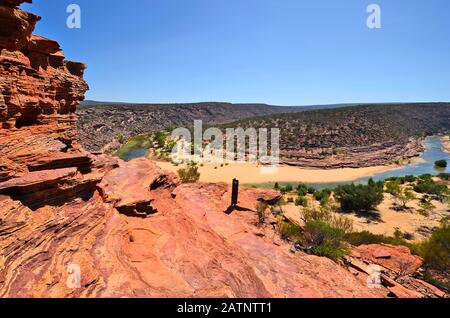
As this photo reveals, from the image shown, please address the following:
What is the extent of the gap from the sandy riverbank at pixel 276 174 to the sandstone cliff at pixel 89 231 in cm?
3503

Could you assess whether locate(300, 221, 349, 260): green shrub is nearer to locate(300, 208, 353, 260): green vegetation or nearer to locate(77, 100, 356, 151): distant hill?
locate(300, 208, 353, 260): green vegetation

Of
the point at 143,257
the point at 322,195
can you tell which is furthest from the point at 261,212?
the point at 322,195

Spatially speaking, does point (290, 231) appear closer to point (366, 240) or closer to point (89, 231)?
point (366, 240)

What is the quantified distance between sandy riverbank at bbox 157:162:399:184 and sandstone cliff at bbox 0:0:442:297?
35028 millimetres

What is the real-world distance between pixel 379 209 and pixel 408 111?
127288 mm

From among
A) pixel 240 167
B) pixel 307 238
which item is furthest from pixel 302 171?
pixel 307 238

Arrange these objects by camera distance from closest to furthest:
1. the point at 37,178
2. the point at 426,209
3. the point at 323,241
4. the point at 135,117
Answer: the point at 37,178
the point at 323,241
the point at 426,209
the point at 135,117

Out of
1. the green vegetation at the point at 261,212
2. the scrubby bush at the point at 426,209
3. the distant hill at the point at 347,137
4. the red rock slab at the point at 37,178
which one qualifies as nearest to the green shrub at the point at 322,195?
the scrubby bush at the point at 426,209

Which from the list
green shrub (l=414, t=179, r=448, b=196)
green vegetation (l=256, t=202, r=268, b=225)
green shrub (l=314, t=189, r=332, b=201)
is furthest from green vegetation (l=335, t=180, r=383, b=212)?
green vegetation (l=256, t=202, r=268, b=225)

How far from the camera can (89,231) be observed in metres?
9.16

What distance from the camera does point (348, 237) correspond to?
21375 mm

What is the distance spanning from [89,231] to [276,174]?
49673mm

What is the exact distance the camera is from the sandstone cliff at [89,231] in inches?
283
